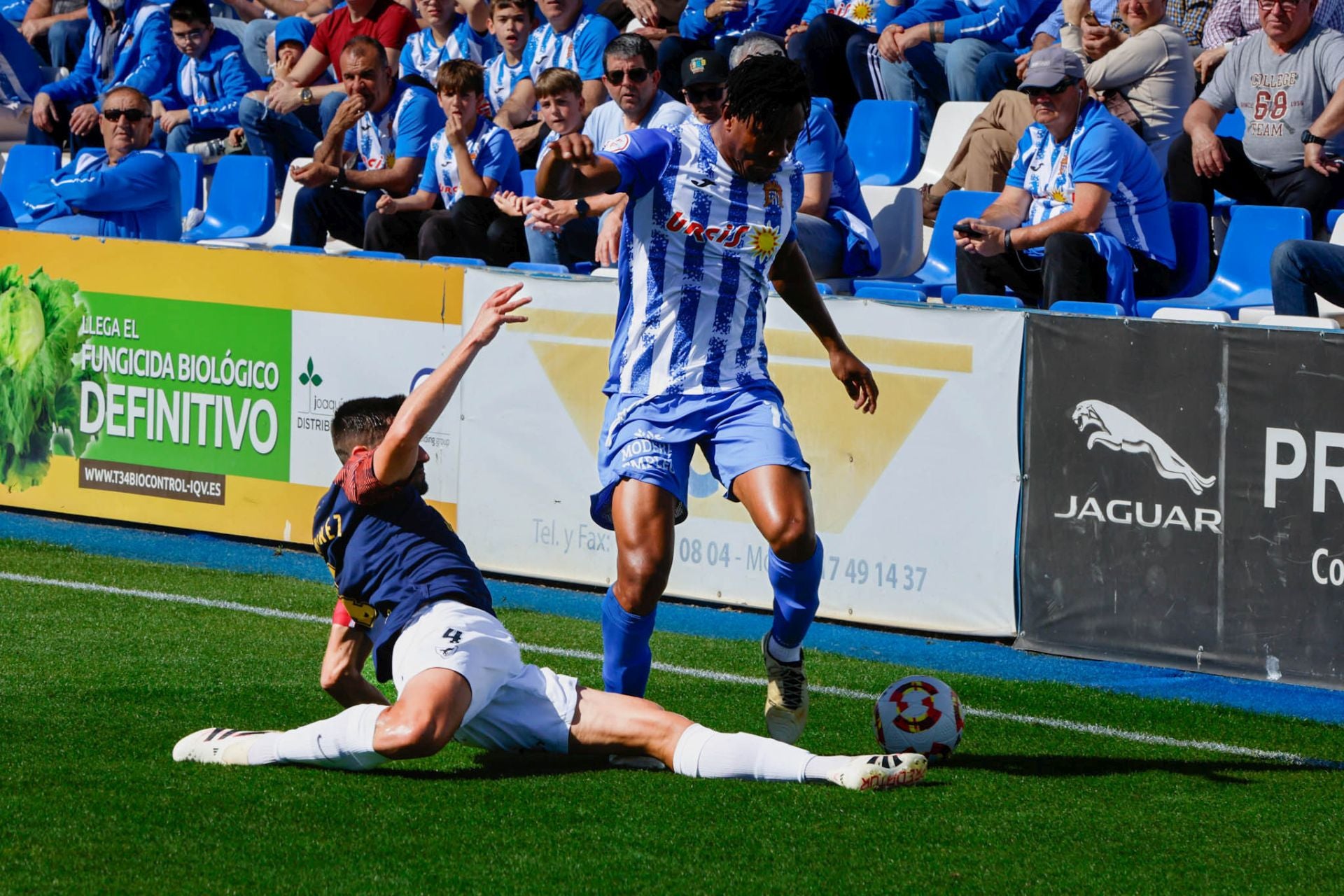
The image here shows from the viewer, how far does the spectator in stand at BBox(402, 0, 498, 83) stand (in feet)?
42.9

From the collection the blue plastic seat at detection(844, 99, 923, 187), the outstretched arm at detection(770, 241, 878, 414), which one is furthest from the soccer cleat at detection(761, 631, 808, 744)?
the blue plastic seat at detection(844, 99, 923, 187)

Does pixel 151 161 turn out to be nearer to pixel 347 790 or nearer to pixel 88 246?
pixel 88 246

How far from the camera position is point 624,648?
5.56 metres

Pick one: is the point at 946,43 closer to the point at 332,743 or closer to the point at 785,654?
the point at 785,654

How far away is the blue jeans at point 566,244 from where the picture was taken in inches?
401

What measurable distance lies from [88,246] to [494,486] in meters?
2.96

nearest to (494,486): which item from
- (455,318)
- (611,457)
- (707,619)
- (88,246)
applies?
(455,318)

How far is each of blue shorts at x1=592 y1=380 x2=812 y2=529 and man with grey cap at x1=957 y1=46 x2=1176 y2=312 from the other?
323 cm

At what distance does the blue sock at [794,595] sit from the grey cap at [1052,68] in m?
3.80

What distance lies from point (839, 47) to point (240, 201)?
458 cm

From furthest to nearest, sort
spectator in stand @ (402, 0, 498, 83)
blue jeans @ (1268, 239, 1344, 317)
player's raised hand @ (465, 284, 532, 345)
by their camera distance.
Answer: spectator in stand @ (402, 0, 498, 83) < blue jeans @ (1268, 239, 1344, 317) < player's raised hand @ (465, 284, 532, 345)

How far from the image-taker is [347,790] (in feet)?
16.5

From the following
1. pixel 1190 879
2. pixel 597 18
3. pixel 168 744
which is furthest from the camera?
pixel 597 18

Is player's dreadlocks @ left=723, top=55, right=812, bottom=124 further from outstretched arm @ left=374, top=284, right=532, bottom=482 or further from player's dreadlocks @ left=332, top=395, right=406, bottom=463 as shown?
player's dreadlocks @ left=332, top=395, right=406, bottom=463
